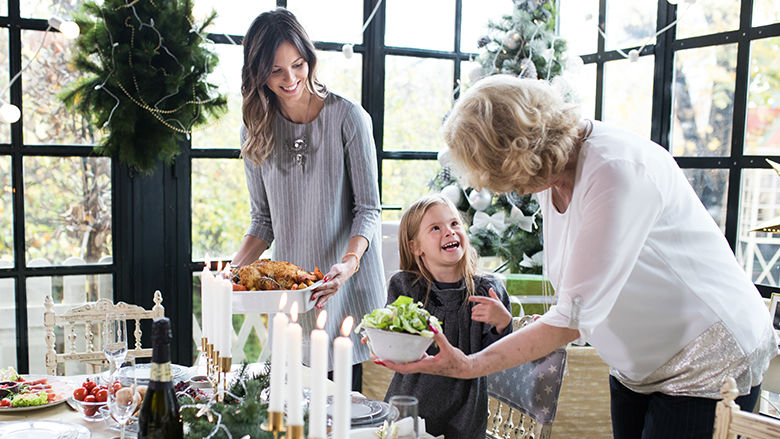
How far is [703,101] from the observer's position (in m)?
3.23

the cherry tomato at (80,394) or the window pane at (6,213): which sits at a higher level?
the window pane at (6,213)

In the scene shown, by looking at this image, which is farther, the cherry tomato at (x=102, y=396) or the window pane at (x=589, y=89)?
the window pane at (x=589, y=89)

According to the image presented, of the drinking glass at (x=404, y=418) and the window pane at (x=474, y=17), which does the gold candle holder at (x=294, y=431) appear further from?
the window pane at (x=474, y=17)

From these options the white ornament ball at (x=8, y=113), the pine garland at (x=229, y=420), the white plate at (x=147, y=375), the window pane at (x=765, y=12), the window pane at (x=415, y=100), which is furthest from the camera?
the window pane at (x=415, y=100)

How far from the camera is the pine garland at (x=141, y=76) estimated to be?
111 inches

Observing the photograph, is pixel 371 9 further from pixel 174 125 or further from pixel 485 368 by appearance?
pixel 485 368

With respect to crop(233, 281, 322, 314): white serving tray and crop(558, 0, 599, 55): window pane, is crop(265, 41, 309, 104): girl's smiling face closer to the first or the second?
crop(233, 281, 322, 314): white serving tray

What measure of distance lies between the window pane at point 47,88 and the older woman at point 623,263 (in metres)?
2.15

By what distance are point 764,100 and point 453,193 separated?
4.79 ft

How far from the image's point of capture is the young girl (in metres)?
2.08

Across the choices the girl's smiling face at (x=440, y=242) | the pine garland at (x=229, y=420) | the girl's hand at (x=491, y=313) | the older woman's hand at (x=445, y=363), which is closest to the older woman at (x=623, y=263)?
the older woman's hand at (x=445, y=363)

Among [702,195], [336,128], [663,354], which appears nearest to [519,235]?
[702,195]

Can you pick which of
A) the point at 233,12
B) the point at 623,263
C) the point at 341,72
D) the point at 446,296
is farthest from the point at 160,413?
the point at 341,72

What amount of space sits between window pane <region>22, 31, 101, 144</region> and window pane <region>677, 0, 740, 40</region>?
2692 millimetres
